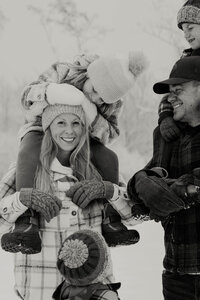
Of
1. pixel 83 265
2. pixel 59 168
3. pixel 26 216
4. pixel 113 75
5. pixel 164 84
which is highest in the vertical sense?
pixel 113 75

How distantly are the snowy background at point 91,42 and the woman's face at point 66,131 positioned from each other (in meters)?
9.98

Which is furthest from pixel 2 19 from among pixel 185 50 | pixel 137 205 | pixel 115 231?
pixel 137 205

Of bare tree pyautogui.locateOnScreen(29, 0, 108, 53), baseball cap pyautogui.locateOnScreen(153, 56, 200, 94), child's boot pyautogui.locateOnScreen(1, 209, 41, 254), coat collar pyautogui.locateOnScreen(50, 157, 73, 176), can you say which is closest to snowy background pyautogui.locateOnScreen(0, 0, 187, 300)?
bare tree pyautogui.locateOnScreen(29, 0, 108, 53)

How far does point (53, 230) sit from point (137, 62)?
2.83ft

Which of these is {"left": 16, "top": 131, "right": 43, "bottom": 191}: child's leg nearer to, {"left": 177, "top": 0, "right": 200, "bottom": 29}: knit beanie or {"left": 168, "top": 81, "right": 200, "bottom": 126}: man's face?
{"left": 168, "top": 81, "right": 200, "bottom": 126}: man's face

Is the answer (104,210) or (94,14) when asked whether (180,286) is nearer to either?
(104,210)

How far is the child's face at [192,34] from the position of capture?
263 cm

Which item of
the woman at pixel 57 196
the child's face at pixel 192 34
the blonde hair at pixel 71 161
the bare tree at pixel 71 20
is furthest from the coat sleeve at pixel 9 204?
the bare tree at pixel 71 20

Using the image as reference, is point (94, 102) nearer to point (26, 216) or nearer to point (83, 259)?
point (26, 216)

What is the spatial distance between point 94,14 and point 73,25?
83cm

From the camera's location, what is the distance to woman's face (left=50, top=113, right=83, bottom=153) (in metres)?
2.68

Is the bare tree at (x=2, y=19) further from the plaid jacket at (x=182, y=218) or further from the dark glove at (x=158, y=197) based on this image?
the dark glove at (x=158, y=197)

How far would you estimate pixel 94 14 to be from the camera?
568 inches

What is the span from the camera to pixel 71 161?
2727 millimetres
